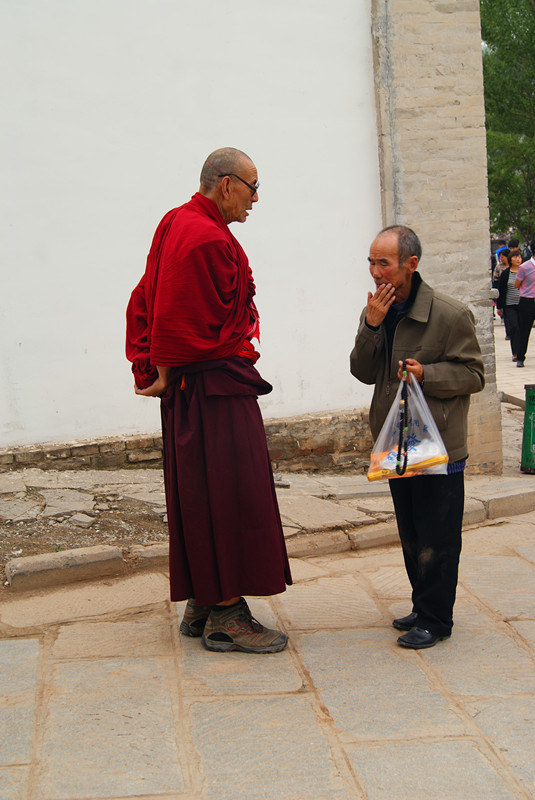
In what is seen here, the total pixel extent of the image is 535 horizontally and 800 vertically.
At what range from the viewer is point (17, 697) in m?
3.10

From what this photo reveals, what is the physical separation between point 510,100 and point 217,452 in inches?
966

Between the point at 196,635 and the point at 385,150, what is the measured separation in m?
4.43

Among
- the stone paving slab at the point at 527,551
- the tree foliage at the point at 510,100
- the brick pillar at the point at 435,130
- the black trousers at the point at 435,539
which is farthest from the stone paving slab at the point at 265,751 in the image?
the tree foliage at the point at 510,100

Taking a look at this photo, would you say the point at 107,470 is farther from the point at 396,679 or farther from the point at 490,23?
the point at 490,23

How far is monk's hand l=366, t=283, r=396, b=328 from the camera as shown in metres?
3.42

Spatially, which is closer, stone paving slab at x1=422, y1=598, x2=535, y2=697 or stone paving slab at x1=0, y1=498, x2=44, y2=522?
stone paving slab at x1=422, y1=598, x2=535, y2=697

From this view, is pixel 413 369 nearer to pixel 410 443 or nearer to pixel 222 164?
pixel 410 443

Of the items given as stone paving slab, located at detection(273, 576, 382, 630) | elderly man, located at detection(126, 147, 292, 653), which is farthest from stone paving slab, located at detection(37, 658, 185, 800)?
stone paving slab, located at detection(273, 576, 382, 630)

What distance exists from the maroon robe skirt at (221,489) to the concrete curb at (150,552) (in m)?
1.23

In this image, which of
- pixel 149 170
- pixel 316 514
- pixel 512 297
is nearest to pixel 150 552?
pixel 316 514

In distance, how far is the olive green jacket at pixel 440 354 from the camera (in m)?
3.47

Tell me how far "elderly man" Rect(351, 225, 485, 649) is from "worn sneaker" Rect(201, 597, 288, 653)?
0.56 meters

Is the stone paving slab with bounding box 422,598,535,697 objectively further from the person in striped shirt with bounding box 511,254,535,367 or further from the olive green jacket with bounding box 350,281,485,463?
the person in striped shirt with bounding box 511,254,535,367

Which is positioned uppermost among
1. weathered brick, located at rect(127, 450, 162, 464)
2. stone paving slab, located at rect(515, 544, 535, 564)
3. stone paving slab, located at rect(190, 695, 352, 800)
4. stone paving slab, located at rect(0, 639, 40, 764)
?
weathered brick, located at rect(127, 450, 162, 464)
